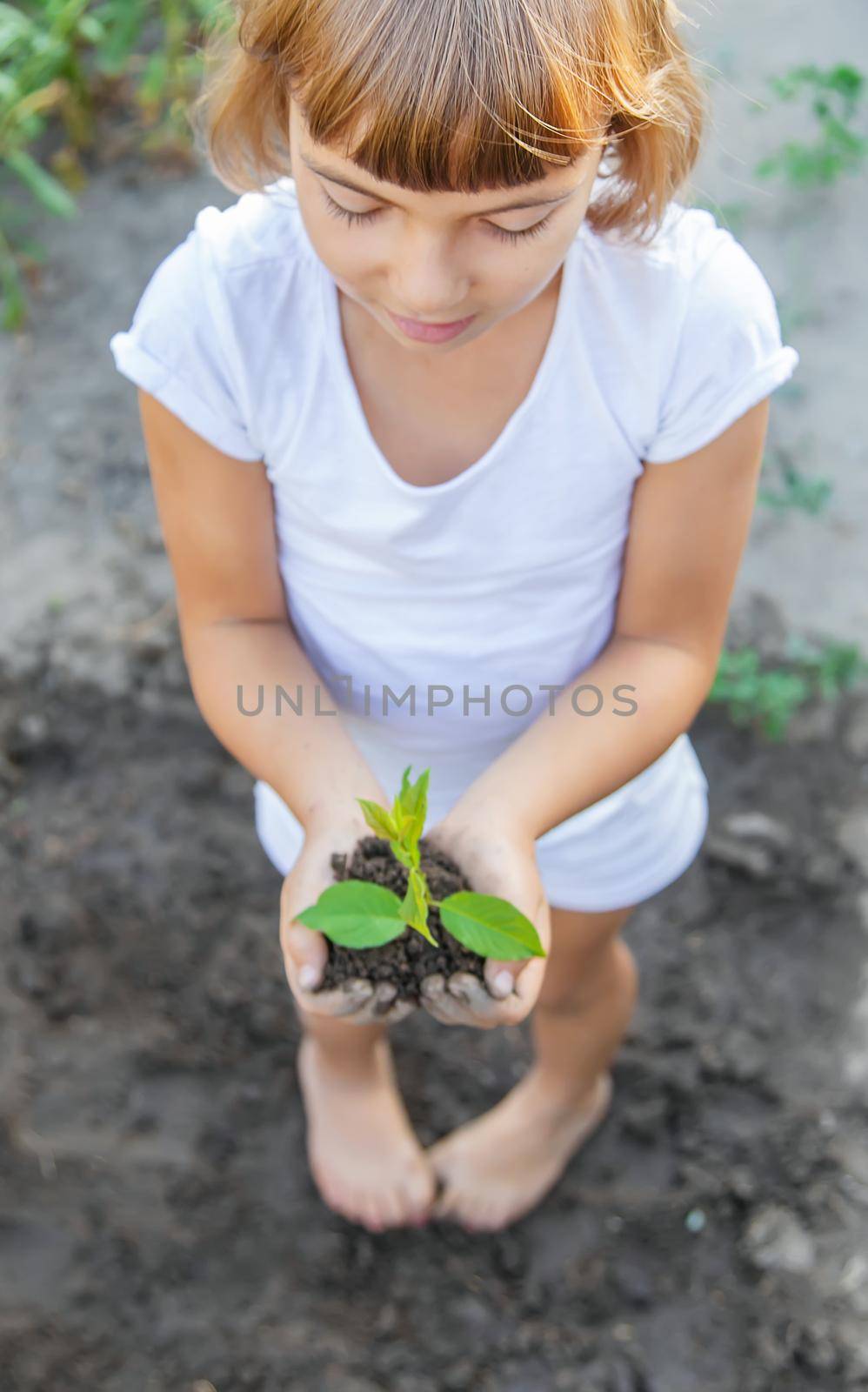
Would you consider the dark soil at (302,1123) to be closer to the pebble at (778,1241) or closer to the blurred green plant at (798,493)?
the pebble at (778,1241)

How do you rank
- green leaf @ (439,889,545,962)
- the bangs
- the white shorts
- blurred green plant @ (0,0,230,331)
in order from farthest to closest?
blurred green plant @ (0,0,230,331), the white shorts, green leaf @ (439,889,545,962), the bangs

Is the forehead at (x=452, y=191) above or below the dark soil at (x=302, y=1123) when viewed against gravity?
above

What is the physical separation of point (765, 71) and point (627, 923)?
221cm

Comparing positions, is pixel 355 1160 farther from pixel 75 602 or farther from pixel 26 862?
pixel 75 602

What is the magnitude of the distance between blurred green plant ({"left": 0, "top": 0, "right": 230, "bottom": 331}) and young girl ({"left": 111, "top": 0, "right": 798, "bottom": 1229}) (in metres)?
1.76

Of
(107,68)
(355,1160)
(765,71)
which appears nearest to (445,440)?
(355,1160)

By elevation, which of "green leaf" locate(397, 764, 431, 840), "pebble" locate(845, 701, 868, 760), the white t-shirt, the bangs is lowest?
"pebble" locate(845, 701, 868, 760)

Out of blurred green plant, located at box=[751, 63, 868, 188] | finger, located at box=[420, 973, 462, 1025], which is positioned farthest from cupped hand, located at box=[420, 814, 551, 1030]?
blurred green plant, located at box=[751, 63, 868, 188]

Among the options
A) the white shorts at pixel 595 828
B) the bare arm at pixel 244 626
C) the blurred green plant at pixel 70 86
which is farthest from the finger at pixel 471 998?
the blurred green plant at pixel 70 86

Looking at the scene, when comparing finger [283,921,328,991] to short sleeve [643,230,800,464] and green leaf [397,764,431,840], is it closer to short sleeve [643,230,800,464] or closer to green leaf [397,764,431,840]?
green leaf [397,764,431,840]

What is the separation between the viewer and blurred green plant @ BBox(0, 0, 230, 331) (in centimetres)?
297

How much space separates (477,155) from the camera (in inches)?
41.1

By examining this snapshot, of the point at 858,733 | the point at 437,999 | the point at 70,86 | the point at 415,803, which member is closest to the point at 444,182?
the point at 415,803

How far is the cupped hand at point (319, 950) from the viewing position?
4.51 ft
